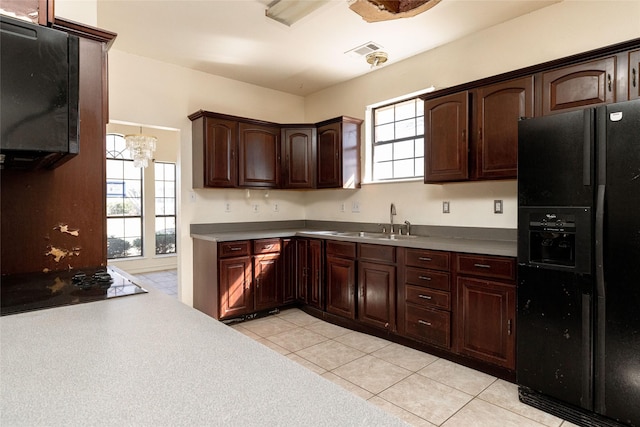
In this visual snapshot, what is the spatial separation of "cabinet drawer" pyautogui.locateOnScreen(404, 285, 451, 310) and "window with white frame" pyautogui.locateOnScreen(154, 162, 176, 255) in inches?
211

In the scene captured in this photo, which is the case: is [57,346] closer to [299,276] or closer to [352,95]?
[299,276]

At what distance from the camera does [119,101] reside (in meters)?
3.57

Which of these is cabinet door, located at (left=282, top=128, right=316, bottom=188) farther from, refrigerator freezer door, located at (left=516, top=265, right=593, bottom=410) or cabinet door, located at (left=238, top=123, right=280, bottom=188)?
refrigerator freezer door, located at (left=516, top=265, right=593, bottom=410)

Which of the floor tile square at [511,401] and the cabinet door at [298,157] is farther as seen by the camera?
the cabinet door at [298,157]

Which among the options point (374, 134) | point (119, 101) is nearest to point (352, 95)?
point (374, 134)

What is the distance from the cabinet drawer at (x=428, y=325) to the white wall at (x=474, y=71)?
92 centimetres

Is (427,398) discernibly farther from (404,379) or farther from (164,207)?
(164,207)

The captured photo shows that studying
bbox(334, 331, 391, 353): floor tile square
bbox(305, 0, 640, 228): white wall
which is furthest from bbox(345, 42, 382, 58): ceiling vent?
bbox(334, 331, 391, 353): floor tile square

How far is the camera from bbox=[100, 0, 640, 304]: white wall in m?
2.71

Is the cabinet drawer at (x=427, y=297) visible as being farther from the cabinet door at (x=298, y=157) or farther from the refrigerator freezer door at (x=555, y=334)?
the cabinet door at (x=298, y=157)

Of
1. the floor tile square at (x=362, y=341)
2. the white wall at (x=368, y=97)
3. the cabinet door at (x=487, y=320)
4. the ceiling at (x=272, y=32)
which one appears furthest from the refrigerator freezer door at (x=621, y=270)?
the floor tile square at (x=362, y=341)

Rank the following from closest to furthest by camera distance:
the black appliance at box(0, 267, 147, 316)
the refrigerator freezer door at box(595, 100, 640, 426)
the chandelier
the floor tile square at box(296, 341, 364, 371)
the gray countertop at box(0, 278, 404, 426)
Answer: the gray countertop at box(0, 278, 404, 426), the black appliance at box(0, 267, 147, 316), the refrigerator freezer door at box(595, 100, 640, 426), the floor tile square at box(296, 341, 364, 371), the chandelier

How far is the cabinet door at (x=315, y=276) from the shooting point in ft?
12.7

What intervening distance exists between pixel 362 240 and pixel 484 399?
5.23ft
